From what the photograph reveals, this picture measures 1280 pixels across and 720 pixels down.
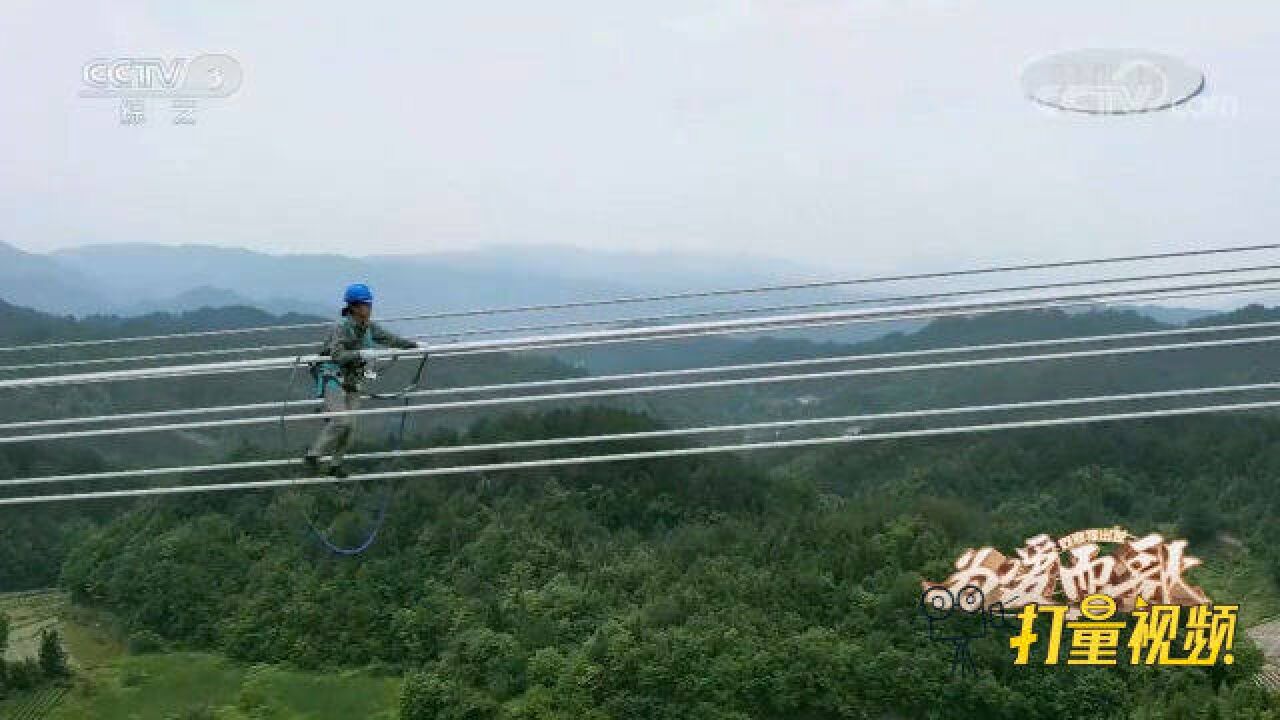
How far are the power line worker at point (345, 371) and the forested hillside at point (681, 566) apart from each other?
34.6 metres

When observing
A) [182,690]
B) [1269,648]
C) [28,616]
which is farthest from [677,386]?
[28,616]

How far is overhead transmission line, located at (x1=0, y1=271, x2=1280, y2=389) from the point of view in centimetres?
760

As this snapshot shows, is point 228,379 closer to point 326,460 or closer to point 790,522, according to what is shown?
point 790,522

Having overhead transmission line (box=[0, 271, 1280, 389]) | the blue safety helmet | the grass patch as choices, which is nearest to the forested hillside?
the grass patch

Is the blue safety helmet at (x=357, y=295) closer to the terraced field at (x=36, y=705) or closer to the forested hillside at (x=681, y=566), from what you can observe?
the forested hillside at (x=681, y=566)

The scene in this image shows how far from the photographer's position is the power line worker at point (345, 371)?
948 centimetres

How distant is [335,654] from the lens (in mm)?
66375

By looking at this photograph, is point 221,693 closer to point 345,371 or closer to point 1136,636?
point 1136,636

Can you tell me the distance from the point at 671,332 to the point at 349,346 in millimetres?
3388

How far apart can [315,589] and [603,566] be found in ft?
65.5

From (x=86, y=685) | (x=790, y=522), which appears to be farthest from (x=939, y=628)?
(x=86, y=685)

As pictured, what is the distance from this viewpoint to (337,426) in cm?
966

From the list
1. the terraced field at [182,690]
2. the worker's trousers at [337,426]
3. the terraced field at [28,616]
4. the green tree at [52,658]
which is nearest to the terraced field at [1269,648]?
the worker's trousers at [337,426]

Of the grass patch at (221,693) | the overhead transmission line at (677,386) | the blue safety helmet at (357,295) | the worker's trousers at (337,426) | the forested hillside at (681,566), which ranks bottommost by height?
the grass patch at (221,693)
